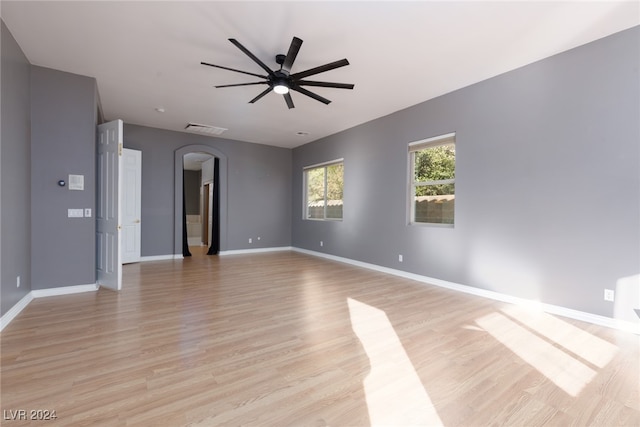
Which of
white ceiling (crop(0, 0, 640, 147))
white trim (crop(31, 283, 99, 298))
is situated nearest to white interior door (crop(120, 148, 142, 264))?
white ceiling (crop(0, 0, 640, 147))

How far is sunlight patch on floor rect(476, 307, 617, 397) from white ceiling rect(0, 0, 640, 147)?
294 cm

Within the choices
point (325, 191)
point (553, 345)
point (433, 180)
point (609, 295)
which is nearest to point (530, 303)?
point (609, 295)

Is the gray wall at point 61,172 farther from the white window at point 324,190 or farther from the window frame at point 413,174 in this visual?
the window frame at point 413,174

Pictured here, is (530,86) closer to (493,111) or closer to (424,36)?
(493,111)

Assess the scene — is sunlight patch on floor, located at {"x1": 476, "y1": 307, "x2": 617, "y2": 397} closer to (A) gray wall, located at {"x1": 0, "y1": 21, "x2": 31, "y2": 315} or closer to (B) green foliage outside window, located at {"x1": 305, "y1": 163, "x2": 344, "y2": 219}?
(B) green foliage outside window, located at {"x1": 305, "y1": 163, "x2": 344, "y2": 219}

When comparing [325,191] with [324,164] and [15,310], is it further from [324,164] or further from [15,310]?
[15,310]

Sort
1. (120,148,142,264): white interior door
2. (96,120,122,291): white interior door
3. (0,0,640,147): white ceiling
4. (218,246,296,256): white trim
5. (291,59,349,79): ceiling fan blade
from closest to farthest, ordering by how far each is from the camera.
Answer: (0,0,640,147): white ceiling, (291,59,349,79): ceiling fan blade, (96,120,122,291): white interior door, (120,148,142,264): white interior door, (218,246,296,256): white trim

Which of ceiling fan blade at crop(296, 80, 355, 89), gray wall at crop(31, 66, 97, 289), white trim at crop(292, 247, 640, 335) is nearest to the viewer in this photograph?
white trim at crop(292, 247, 640, 335)

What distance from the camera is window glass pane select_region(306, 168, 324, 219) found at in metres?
7.48

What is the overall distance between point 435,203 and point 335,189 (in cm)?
273

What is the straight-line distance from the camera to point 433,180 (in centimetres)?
477

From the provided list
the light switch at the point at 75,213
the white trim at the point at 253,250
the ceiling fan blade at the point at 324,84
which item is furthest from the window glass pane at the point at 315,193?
the light switch at the point at 75,213

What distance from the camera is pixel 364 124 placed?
6000mm

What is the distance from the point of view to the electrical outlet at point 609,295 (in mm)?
2943
